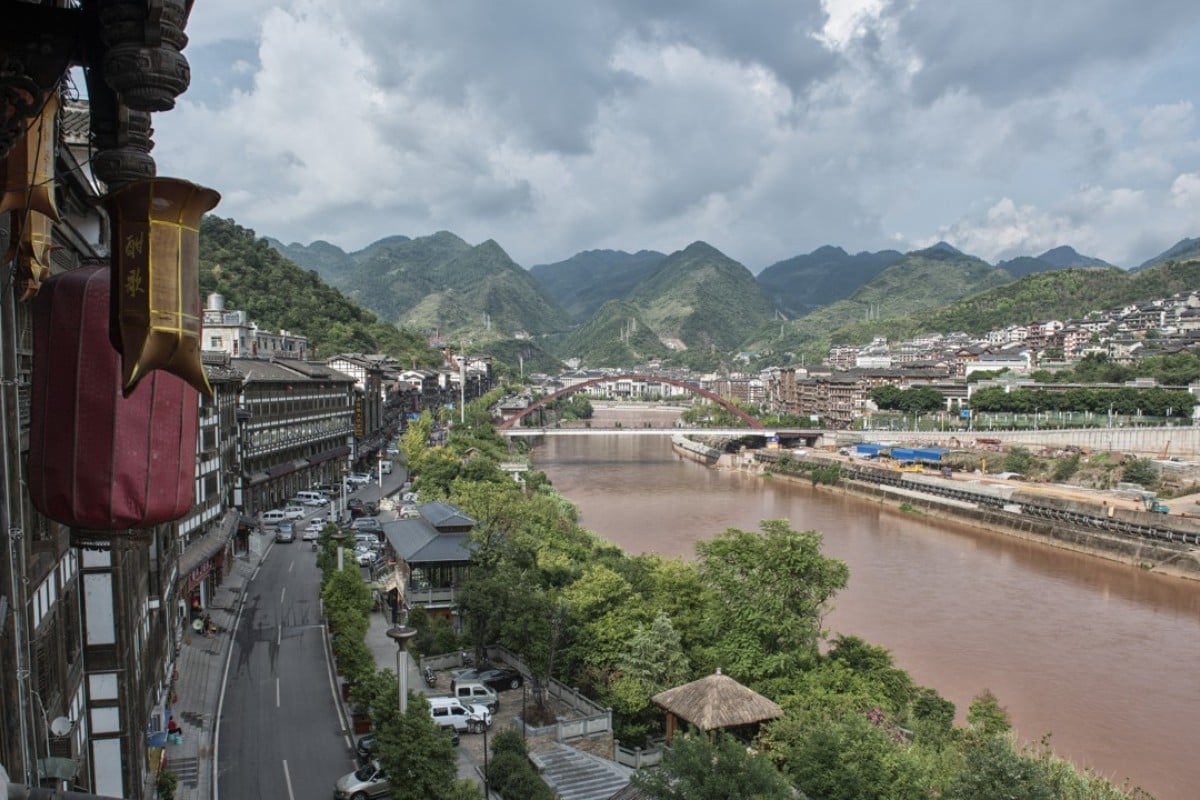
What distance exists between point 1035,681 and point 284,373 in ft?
70.7

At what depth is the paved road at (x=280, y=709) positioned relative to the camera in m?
9.44

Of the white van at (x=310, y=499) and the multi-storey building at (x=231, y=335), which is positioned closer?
the white van at (x=310, y=499)

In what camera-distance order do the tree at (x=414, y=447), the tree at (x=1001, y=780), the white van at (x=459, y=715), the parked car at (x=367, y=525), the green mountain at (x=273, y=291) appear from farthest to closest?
the green mountain at (x=273, y=291)
the tree at (x=414, y=447)
the parked car at (x=367, y=525)
the white van at (x=459, y=715)
the tree at (x=1001, y=780)

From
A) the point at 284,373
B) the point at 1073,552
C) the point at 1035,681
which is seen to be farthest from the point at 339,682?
the point at 1073,552

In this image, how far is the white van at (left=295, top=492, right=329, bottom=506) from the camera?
2816 centimetres

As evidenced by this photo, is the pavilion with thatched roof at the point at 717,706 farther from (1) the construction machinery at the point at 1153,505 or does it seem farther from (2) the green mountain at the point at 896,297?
(2) the green mountain at the point at 896,297

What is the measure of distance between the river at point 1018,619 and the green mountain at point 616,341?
124438mm

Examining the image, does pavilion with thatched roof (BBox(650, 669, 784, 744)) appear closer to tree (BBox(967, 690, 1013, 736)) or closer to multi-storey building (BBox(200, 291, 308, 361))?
tree (BBox(967, 690, 1013, 736))

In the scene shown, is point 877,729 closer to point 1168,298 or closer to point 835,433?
point 835,433

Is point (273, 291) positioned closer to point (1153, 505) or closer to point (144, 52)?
point (1153, 505)

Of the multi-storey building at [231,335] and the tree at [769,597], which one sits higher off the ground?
the multi-storey building at [231,335]

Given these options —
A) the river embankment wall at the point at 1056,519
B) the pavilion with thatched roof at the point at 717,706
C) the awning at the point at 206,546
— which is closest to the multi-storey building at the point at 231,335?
the awning at the point at 206,546

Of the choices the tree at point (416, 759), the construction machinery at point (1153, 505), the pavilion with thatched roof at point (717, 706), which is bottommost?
the construction machinery at point (1153, 505)

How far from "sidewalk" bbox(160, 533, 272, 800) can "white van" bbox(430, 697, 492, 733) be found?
8.29 ft
